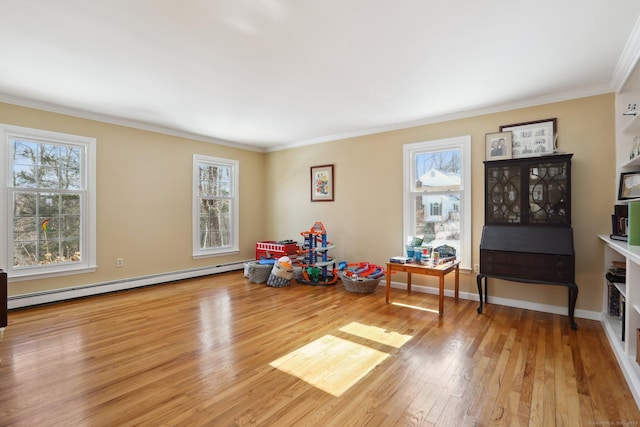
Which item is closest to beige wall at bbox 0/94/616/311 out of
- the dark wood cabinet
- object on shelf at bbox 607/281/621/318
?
object on shelf at bbox 607/281/621/318

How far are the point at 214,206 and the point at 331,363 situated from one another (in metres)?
4.19

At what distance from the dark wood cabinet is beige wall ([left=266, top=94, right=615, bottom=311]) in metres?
0.31

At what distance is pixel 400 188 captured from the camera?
4.71m

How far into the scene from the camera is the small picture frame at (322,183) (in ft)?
18.0

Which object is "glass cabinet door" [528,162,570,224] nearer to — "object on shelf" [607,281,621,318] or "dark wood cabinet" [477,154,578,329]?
"dark wood cabinet" [477,154,578,329]

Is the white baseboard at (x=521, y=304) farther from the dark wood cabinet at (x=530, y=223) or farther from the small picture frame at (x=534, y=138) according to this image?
the small picture frame at (x=534, y=138)

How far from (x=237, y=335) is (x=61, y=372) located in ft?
4.21

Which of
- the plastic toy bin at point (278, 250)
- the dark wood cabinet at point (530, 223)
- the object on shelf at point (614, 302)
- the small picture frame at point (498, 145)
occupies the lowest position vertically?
the object on shelf at point (614, 302)

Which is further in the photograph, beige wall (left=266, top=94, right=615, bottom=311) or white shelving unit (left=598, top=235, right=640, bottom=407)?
beige wall (left=266, top=94, right=615, bottom=311)

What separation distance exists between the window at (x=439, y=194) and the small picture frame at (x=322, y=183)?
136 centimetres

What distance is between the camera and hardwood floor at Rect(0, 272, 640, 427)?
1.80 metres

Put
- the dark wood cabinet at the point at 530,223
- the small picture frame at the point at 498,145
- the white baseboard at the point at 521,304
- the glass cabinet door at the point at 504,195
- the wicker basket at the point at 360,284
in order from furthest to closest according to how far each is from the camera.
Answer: the wicker basket at the point at 360,284
the small picture frame at the point at 498,145
the glass cabinet door at the point at 504,195
the white baseboard at the point at 521,304
the dark wood cabinet at the point at 530,223

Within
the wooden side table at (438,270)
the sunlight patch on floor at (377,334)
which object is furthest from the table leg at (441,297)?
the sunlight patch on floor at (377,334)

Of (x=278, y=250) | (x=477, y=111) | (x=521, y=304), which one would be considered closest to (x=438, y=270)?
(x=521, y=304)
